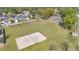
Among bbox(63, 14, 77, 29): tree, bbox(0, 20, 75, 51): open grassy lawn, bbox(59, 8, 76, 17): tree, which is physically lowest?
bbox(0, 20, 75, 51): open grassy lawn

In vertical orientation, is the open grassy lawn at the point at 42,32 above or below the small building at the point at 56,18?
below

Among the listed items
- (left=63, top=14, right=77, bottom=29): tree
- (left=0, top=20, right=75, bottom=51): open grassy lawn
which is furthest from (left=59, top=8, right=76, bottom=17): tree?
(left=0, top=20, right=75, bottom=51): open grassy lawn

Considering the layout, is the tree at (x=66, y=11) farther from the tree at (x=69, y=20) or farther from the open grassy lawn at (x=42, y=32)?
the open grassy lawn at (x=42, y=32)

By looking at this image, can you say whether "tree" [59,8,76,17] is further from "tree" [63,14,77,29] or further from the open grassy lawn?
the open grassy lawn

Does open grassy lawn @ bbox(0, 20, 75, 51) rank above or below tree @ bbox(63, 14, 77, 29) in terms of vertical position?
below

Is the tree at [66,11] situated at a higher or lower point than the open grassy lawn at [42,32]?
higher

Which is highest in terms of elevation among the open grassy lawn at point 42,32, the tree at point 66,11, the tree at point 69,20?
the tree at point 66,11

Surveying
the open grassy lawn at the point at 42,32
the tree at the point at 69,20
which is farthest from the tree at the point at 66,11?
the open grassy lawn at the point at 42,32

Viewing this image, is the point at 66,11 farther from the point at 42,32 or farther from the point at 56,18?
the point at 42,32
